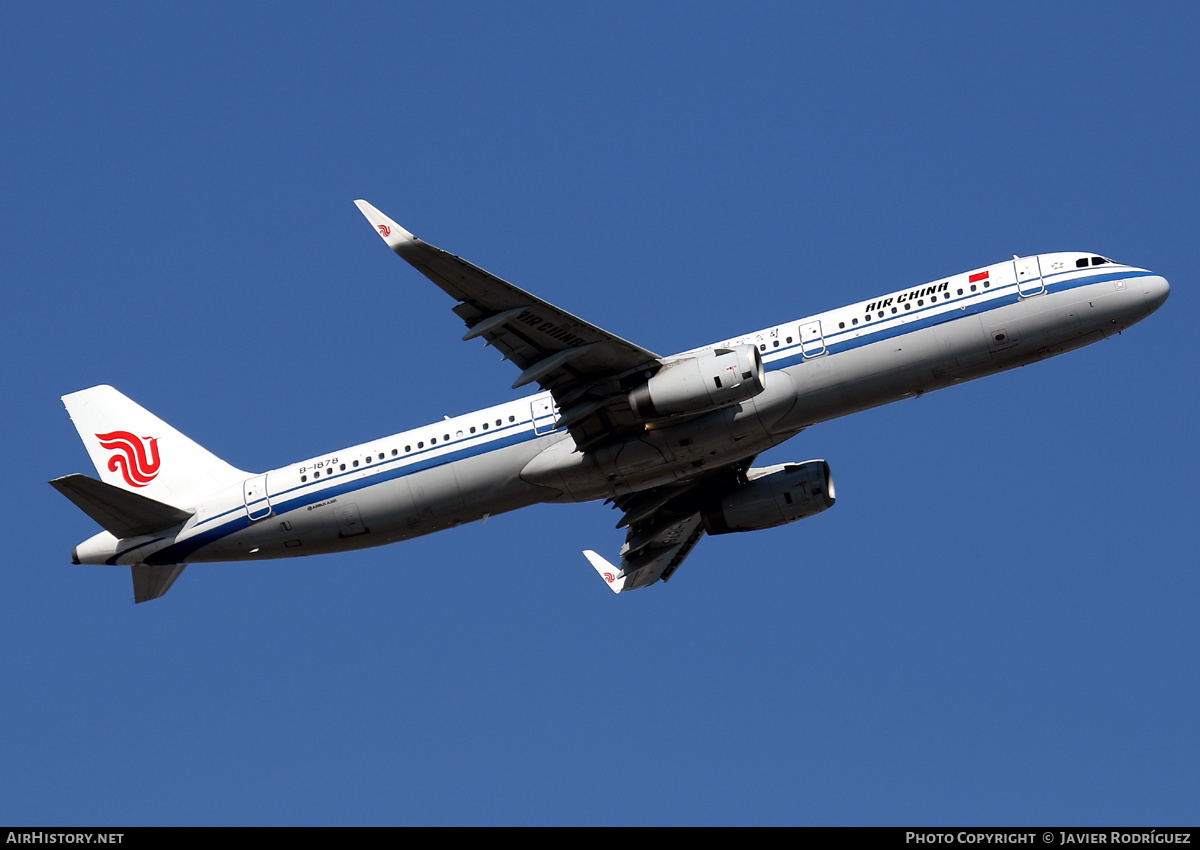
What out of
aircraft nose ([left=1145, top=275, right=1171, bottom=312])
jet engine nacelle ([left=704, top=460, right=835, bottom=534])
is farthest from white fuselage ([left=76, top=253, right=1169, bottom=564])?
jet engine nacelle ([left=704, top=460, right=835, bottom=534])

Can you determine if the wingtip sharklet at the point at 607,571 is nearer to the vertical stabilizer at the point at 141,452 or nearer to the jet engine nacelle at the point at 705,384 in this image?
the jet engine nacelle at the point at 705,384

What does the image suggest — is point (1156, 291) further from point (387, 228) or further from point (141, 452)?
point (141, 452)

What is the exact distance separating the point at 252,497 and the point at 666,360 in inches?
587

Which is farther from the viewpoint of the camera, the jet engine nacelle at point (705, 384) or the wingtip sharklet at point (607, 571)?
the wingtip sharklet at point (607, 571)

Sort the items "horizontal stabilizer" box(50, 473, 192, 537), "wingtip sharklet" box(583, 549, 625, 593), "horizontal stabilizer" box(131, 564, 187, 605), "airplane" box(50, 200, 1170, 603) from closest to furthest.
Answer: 1. "airplane" box(50, 200, 1170, 603)
2. "horizontal stabilizer" box(50, 473, 192, 537)
3. "horizontal stabilizer" box(131, 564, 187, 605)
4. "wingtip sharklet" box(583, 549, 625, 593)

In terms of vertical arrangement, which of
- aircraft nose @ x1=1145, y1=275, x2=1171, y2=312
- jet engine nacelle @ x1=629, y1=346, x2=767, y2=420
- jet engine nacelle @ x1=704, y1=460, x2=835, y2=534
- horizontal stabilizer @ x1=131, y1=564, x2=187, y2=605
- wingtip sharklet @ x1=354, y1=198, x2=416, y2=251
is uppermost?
wingtip sharklet @ x1=354, y1=198, x2=416, y2=251

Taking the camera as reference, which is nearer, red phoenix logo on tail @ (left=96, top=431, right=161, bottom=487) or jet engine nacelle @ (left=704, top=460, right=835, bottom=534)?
jet engine nacelle @ (left=704, top=460, right=835, bottom=534)

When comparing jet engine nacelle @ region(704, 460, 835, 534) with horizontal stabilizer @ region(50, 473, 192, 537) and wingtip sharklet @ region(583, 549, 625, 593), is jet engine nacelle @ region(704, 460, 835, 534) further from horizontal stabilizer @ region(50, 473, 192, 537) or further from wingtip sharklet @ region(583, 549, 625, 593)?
horizontal stabilizer @ region(50, 473, 192, 537)

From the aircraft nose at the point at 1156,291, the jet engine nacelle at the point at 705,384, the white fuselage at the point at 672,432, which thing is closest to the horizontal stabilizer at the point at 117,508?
the white fuselage at the point at 672,432

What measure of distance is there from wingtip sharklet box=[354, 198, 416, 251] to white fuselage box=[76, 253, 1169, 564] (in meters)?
9.24

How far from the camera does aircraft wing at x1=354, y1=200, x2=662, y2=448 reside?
114ft

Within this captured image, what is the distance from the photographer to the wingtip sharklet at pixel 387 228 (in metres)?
33.9

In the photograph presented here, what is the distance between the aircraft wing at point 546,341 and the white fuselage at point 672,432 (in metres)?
1.41

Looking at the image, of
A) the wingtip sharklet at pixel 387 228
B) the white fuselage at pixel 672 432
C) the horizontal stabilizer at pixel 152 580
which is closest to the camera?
the wingtip sharklet at pixel 387 228
